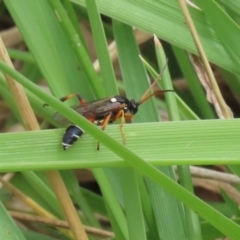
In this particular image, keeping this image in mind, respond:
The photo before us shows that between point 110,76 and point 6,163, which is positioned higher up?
point 110,76

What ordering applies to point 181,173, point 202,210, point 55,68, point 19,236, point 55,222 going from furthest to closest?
point 55,222, point 55,68, point 181,173, point 19,236, point 202,210

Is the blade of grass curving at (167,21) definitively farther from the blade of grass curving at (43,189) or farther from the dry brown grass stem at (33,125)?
the blade of grass curving at (43,189)

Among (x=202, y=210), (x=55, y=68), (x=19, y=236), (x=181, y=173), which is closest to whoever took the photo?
(x=202, y=210)

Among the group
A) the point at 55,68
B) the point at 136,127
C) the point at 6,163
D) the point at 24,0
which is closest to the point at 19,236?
the point at 6,163

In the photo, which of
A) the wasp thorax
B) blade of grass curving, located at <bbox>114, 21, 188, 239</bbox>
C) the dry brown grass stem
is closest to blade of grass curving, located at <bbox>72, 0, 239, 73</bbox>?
blade of grass curving, located at <bbox>114, 21, 188, 239</bbox>

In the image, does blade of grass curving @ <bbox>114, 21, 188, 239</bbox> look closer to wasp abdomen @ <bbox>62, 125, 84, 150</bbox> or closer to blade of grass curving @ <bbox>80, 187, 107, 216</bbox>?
wasp abdomen @ <bbox>62, 125, 84, 150</bbox>

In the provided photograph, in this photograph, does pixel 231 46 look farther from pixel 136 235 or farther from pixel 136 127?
pixel 136 235

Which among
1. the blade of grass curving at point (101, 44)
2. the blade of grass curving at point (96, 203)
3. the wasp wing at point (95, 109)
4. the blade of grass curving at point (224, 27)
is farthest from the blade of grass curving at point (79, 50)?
the blade of grass curving at point (96, 203)
